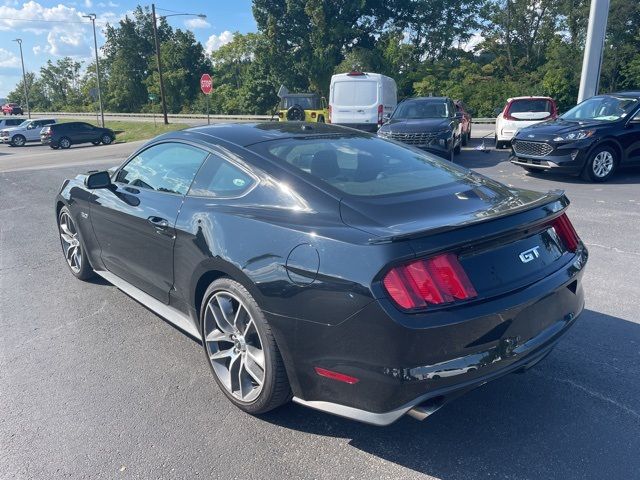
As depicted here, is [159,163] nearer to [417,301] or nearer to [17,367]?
[17,367]

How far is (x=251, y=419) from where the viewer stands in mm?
2842

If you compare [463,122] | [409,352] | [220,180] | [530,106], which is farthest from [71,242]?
[530,106]

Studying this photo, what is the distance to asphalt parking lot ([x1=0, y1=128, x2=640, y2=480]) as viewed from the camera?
2.45 m

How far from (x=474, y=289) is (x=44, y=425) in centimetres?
240

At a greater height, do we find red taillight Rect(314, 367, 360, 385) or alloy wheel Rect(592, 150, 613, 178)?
alloy wheel Rect(592, 150, 613, 178)

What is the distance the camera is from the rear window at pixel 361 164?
2.90m

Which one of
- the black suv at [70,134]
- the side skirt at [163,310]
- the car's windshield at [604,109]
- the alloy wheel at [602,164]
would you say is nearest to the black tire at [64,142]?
the black suv at [70,134]

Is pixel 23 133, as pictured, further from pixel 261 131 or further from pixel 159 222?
pixel 261 131

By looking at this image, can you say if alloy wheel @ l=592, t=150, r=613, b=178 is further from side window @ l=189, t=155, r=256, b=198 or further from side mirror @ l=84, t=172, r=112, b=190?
side mirror @ l=84, t=172, r=112, b=190

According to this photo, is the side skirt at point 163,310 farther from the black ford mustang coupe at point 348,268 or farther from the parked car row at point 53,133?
the parked car row at point 53,133

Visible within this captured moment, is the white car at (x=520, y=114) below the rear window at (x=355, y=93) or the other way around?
below

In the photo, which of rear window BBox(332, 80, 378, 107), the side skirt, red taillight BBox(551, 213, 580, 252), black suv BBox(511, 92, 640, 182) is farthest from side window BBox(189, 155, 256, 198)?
rear window BBox(332, 80, 378, 107)

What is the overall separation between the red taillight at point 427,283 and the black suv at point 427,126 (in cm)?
799

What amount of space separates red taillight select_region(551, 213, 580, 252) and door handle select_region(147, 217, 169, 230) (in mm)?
2309
